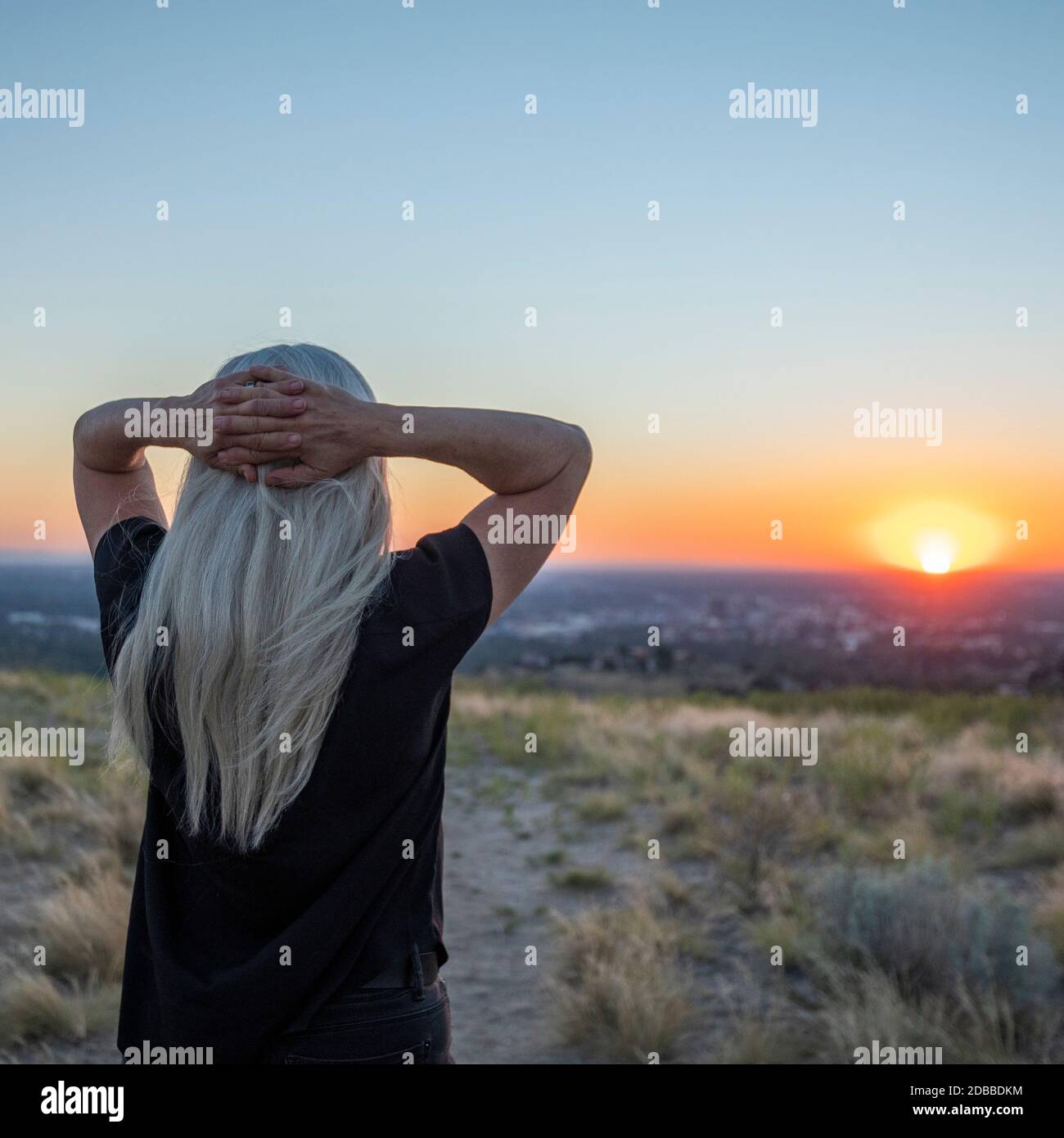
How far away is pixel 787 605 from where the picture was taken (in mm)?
57406

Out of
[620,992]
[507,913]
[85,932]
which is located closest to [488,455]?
[620,992]

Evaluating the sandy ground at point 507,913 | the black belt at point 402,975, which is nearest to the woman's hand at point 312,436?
the black belt at point 402,975

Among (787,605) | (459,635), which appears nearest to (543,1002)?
(459,635)

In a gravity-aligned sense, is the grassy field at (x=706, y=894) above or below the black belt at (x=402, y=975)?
below

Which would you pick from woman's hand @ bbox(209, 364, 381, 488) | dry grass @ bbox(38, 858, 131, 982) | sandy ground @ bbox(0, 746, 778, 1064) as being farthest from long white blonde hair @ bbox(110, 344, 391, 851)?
dry grass @ bbox(38, 858, 131, 982)

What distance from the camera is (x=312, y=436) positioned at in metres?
1.53

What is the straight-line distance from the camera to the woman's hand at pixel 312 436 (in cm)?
154

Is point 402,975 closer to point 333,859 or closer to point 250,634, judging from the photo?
point 333,859

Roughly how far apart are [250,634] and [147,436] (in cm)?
57

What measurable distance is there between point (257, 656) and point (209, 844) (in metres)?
0.34

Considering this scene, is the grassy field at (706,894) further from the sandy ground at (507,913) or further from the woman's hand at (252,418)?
the woman's hand at (252,418)

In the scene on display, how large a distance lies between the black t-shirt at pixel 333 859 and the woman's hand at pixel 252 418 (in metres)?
0.26

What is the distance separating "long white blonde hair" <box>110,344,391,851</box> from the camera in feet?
4.79

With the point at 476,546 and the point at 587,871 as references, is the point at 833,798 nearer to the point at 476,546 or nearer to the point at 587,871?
the point at 587,871
